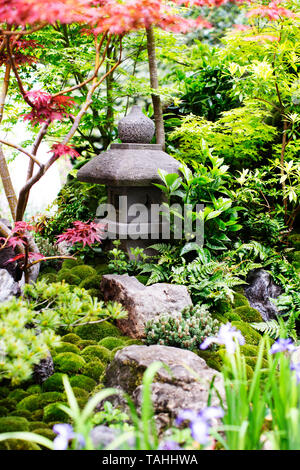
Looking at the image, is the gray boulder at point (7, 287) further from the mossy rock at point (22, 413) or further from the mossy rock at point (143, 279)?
the mossy rock at point (143, 279)

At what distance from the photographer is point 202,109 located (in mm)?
6219

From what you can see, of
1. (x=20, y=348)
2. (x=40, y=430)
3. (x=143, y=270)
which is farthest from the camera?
(x=143, y=270)

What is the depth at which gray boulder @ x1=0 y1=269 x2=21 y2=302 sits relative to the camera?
2.97 m

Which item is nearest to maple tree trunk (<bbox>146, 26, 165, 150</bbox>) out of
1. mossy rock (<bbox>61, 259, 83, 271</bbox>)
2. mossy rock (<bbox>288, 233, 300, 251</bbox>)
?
mossy rock (<bbox>61, 259, 83, 271</bbox>)

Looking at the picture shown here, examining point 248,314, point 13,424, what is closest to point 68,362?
point 13,424

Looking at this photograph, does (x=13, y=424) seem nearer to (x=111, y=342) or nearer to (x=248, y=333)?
(x=111, y=342)

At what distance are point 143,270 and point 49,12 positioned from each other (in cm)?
274

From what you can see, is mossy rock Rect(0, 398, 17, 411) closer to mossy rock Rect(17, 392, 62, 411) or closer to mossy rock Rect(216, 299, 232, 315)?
mossy rock Rect(17, 392, 62, 411)

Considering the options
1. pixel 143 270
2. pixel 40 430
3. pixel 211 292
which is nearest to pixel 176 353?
pixel 40 430

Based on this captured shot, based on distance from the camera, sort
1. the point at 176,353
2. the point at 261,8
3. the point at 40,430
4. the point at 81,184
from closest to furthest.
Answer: the point at 40,430
the point at 176,353
the point at 261,8
the point at 81,184

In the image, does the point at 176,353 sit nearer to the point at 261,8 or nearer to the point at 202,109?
the point at 261,8

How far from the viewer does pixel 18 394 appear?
2516mm

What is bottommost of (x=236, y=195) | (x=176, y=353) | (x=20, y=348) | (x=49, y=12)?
(x=176, y=353)

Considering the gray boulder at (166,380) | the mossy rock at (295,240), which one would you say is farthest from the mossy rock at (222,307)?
the mossy rock at (295,240)
